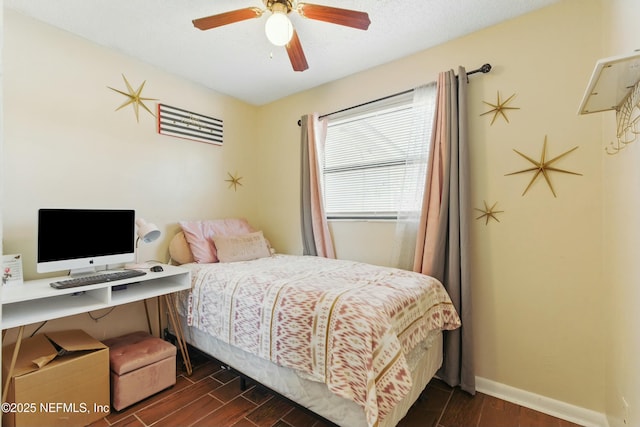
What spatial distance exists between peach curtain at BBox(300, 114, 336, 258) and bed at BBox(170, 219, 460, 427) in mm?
403

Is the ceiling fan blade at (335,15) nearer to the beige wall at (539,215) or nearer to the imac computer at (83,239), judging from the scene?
the beige wall at (539,215)

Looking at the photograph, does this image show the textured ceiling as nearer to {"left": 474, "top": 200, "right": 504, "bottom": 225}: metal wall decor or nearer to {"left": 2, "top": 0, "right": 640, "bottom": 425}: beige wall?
{"left": 2, "top": 0, "right": 640, "bottom": 425}: beige wall

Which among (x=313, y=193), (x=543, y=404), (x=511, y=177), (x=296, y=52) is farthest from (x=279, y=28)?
(x=543, y=404)

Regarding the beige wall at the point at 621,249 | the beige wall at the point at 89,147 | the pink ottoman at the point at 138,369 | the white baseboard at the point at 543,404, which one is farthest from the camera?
the beige wall at the point at 89,147

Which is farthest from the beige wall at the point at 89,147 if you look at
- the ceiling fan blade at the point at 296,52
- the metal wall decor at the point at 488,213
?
the metal wall decor at the point at 488,213

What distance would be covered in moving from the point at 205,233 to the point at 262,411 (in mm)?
1599

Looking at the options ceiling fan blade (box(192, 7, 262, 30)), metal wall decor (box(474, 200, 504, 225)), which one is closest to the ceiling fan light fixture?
ceiling fan blade (box(192, 7, 262, 30))

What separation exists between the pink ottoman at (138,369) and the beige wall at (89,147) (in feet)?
1.43

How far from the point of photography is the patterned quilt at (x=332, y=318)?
1.53 metres

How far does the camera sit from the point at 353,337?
5.12 feet

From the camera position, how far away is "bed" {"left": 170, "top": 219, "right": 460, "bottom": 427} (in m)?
1.54

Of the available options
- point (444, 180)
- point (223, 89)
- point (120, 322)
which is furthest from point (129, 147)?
point (444, 180)

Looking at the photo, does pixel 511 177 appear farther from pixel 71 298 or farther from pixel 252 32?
pixel 71 298

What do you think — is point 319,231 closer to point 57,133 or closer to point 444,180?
point 444,180
